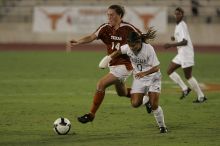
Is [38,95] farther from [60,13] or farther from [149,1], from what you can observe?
[149,1]

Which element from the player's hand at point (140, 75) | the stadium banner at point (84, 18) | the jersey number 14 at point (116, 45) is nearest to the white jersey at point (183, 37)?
the jersey number 14 at point (116, 45)

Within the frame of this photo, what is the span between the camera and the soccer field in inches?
402

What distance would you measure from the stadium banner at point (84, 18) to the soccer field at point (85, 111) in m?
9.09

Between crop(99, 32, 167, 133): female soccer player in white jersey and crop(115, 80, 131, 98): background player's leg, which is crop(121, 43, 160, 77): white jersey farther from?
crop(115, 80, 131, 98): background player's leg

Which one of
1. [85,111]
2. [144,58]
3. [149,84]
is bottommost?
[85,111]

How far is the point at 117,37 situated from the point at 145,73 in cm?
139

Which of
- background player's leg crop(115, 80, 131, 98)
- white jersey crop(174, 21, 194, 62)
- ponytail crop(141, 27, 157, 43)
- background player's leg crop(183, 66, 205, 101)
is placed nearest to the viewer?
ponytail crop(141, 27, 157, 43)

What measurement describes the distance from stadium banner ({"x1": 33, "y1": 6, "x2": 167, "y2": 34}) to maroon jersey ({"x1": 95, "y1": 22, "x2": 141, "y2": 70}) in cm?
2089

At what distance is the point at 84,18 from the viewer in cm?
3325

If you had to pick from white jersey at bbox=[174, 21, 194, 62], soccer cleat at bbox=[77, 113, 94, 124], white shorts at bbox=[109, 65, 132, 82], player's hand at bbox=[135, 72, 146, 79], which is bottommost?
soccer cleat at bbox=[77, 113, 94, 124]

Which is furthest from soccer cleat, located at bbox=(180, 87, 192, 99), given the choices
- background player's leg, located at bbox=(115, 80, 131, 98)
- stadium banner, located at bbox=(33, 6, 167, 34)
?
stadium banner, located at bbox=(33, 6, 167, 34)

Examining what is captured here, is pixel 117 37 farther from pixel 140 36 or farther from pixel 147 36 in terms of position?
pixel 140 36

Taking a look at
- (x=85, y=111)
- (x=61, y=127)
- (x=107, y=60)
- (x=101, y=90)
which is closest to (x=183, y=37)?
(x=85, y=111)

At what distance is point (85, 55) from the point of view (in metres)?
30.1
